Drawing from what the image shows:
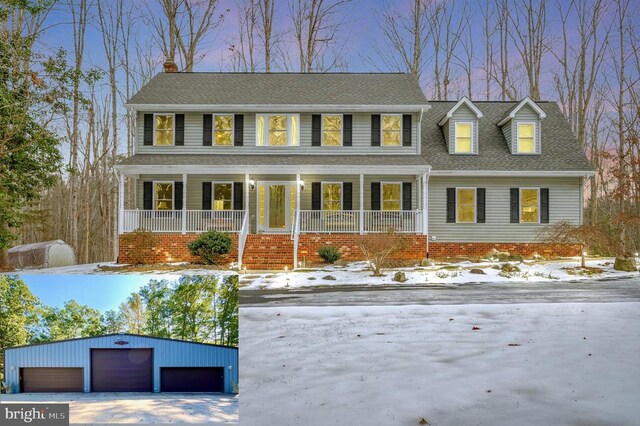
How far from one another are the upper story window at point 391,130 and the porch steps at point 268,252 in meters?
4.48

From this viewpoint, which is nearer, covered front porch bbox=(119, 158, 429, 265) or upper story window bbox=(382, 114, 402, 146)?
covered front porch bbox=(119, 158, 429, 265)

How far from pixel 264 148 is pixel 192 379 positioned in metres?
9.99

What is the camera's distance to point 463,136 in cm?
1341

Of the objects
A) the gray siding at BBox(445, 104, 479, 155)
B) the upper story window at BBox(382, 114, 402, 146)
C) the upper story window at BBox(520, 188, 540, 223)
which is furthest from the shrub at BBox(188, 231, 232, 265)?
the upper story window at BBox(520, 188, 540, 223)

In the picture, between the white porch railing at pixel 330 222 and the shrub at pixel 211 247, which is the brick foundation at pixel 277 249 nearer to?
the shrub at pixel 211 247

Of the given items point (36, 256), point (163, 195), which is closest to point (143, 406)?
point (36, 256)

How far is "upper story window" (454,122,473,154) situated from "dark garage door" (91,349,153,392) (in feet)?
37.4

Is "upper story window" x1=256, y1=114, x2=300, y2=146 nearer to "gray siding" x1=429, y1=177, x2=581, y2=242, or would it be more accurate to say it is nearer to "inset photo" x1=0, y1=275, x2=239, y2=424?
"gray siding" x1=429, y1=177, x2=581, y2=242

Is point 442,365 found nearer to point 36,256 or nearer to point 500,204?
point 36,256

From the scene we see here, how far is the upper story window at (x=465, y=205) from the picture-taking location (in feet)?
42.5

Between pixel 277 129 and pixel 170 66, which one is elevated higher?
pixel 170 66

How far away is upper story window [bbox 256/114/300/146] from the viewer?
1315 cm

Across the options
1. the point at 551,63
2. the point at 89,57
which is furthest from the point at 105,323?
the point at 551,63

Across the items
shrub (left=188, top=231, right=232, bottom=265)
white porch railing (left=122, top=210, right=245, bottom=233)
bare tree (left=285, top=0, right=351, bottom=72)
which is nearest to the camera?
shrub (left=188, top=231, right=232, bottom=265)
